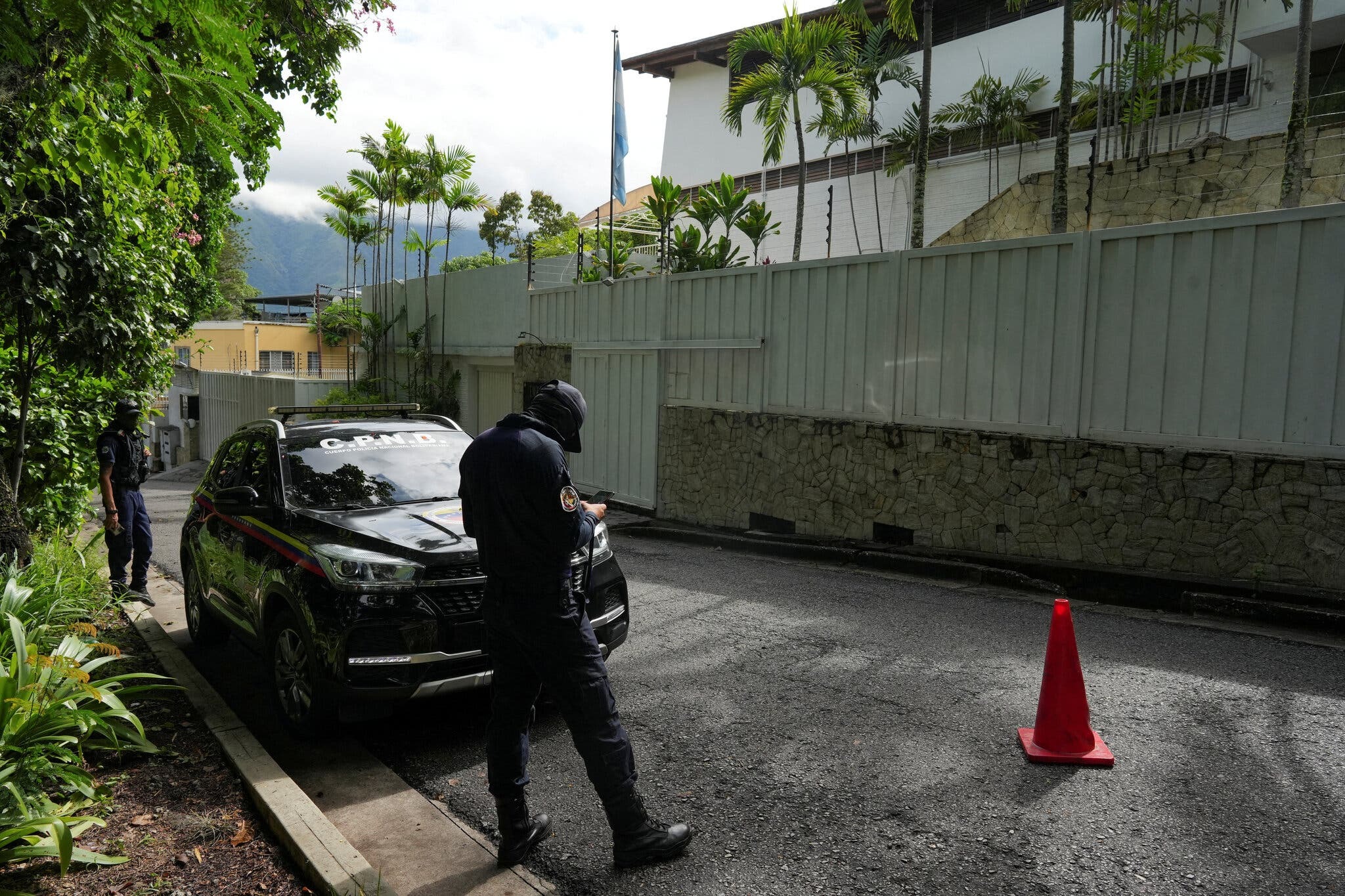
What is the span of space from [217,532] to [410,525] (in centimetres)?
203

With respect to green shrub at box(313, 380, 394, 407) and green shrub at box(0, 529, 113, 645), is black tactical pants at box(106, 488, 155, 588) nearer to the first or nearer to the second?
green shrub at box(0, 529, 113, 645)

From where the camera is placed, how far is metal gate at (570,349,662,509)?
43.5ft

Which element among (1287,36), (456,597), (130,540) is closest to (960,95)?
(1287,36)

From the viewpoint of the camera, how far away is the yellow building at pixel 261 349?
41375 mm

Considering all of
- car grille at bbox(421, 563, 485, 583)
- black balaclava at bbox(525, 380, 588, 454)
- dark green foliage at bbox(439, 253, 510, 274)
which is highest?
dark green foliage at bbox(439, 253, 510, 274)

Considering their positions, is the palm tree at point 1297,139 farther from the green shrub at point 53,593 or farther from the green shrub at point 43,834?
the green shrub at point 53,593

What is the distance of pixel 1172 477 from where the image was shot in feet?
24.8

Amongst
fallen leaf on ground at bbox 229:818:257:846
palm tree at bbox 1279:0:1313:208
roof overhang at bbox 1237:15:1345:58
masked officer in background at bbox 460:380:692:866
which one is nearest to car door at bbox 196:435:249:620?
fallen leaf on ground at bbox 229:818:257:846

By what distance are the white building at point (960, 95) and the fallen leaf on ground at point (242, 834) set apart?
18.5 meters

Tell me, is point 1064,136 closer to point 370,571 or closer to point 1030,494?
point 1030,494

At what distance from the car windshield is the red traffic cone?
12.1 ft

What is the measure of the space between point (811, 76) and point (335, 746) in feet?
46.2

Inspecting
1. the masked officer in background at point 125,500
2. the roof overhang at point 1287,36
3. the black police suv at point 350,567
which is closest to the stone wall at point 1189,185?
the roof overhang at point 1287,36

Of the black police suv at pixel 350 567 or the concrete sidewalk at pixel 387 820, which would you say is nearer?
the concrete sidewalk at pixel 387 820
